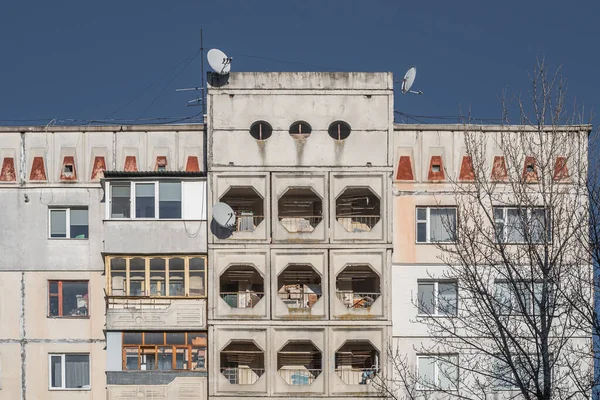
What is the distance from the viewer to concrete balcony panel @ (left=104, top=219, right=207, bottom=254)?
42.5 metres

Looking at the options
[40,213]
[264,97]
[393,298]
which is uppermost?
[264,97]

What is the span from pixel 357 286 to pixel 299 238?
11.6 ft

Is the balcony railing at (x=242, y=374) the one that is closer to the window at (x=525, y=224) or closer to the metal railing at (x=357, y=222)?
the metal railing at (x=357, y=222)

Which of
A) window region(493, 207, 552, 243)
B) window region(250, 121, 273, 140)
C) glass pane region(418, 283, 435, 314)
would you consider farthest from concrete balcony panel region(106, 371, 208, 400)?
window region(493, 207, 552, 243)

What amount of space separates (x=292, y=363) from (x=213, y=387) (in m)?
3.54

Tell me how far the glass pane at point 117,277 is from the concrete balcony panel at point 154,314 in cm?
52

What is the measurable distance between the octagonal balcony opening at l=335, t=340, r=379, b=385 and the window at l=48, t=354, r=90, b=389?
9.98 meters

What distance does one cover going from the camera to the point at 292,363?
143ft

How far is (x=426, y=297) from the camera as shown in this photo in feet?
142

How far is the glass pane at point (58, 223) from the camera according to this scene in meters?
43.4

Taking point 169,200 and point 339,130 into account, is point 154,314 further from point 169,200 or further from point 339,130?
point 339,130

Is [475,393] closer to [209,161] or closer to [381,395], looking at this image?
[381,395]

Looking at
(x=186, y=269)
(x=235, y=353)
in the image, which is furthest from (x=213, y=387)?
(x=186, y=269)

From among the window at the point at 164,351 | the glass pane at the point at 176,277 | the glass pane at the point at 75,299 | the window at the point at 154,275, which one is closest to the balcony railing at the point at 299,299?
the window at the point at 154,275
